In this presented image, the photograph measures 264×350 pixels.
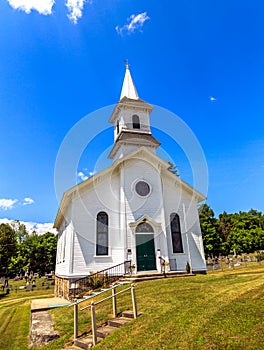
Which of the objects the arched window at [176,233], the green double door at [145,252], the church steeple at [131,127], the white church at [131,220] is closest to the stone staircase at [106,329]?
the white church at [131,220]

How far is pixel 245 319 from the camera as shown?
5715 mm

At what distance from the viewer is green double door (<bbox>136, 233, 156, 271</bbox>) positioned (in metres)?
15.4

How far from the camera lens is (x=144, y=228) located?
16156mm

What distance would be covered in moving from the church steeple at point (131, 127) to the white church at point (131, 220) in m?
0.31

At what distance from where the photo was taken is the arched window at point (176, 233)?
55.7 feet

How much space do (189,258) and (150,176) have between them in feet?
20.9

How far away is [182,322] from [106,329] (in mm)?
2246

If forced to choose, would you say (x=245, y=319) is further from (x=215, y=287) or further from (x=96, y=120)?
(x=96, y=120)

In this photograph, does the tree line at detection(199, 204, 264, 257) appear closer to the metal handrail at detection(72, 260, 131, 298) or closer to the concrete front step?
the metal handrail at detection(72, 260, 131, 298)

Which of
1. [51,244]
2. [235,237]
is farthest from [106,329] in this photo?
[235,237]

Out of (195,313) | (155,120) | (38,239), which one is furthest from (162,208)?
(38,239)

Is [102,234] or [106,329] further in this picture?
[102,234]

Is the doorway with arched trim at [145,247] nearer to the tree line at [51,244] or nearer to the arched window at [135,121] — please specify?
the arched window at [135,121]

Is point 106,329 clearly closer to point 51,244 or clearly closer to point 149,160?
point 149,160
